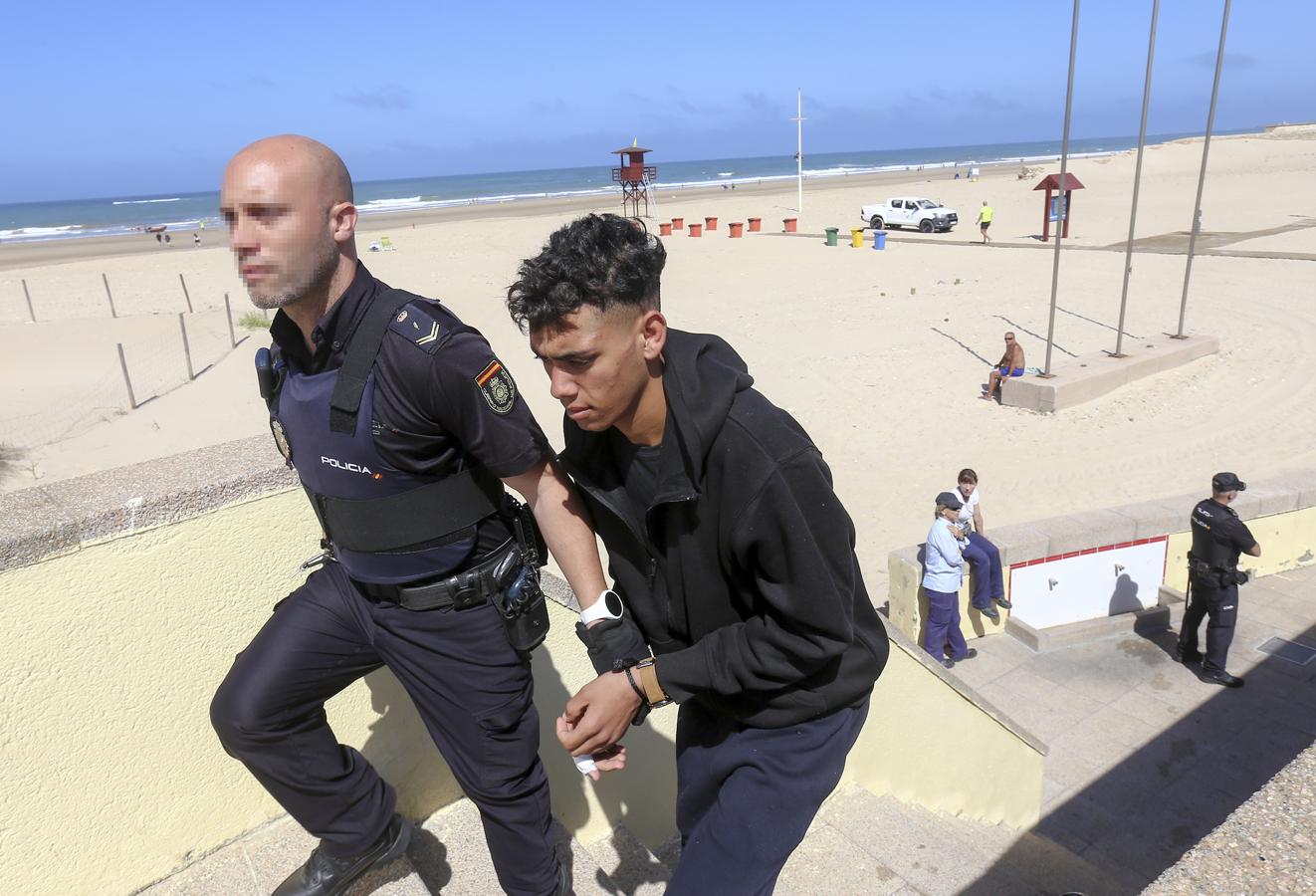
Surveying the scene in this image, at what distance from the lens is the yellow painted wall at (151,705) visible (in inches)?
98.5

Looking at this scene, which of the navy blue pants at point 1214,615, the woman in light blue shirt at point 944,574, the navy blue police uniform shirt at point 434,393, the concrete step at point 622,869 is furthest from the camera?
the woman in light blue shirt at point 944,574

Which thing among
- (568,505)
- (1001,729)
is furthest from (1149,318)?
(568,505)

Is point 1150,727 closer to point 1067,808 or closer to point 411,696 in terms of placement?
point 1067,808

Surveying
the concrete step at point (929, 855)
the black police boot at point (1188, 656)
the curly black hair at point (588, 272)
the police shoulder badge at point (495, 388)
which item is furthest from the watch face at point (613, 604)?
the black police boot at point (1188, 656)

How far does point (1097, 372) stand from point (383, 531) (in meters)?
13.3

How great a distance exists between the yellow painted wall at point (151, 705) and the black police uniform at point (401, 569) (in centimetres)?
45

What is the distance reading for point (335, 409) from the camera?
6.89 ft

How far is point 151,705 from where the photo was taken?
2.73 metres

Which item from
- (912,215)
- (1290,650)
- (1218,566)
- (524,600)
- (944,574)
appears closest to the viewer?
(524,600)

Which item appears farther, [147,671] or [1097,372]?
[1097,372]

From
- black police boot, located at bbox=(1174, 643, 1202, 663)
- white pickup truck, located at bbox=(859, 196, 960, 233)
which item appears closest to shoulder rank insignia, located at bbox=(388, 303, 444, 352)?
black police boot, located at bbox=(1174, 643, 1202, 663)

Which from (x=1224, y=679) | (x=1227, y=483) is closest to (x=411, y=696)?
(x=1227, y=483)

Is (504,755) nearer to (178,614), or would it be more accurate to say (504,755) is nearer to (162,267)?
(178,614)

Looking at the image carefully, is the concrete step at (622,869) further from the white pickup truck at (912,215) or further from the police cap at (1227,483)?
the white pickup truck at (912,215)
